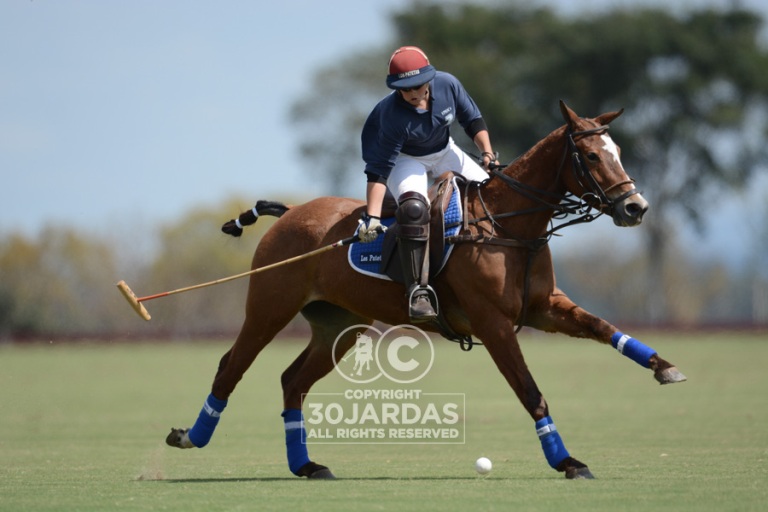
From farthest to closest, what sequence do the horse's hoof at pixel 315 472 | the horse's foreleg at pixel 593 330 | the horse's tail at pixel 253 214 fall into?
1. the horse's tail at pixel 253 214
2. the horse's hoof at pixel 315 472
3. the horse's foreleg at pixel 593 330

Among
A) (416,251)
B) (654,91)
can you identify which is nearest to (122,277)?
(416,251)

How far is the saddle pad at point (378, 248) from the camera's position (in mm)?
11188

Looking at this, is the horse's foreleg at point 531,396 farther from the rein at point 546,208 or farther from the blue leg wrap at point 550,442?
the rein at point 546,208

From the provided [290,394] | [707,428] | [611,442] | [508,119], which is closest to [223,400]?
[290,394]

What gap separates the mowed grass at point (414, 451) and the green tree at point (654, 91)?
3076cm

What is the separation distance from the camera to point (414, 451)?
48.8 feet

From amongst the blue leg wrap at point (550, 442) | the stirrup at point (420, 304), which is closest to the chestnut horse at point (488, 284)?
the blue leg wrap at point (550, 442)

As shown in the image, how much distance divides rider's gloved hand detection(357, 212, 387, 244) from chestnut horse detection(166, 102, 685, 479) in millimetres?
607

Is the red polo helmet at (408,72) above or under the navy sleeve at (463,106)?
above

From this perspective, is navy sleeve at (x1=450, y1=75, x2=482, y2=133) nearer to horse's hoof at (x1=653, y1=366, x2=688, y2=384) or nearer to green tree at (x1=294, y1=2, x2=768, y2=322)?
horse's hoof at (x1=653, y1=366, x2=688, y2=384)

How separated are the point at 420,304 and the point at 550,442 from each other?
1661 millimetres

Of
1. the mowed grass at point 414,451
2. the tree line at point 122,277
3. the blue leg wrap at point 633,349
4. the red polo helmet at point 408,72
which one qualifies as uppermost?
the red polo helmet at point 408,72

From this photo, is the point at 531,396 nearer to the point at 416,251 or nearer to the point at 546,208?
the point at 416,251

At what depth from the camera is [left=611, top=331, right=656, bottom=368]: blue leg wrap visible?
405 inches
